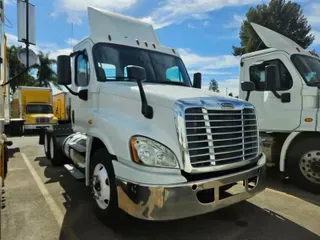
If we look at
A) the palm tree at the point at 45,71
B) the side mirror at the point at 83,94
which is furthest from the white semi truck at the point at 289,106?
the palm tree at the point at 45,71

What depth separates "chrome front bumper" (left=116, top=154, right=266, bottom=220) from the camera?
274 cm

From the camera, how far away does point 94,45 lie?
4238mm

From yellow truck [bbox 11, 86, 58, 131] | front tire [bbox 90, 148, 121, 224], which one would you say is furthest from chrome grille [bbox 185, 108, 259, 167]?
yellow truck [bbox 11, 86, 58, 131]

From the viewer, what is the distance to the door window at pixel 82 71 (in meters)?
4.39

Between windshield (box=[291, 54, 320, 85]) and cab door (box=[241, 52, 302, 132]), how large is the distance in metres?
0.12

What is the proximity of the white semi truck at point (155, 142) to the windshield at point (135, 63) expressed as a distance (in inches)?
0.6

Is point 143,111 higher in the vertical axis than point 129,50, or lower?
lower

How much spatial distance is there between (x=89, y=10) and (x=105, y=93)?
1641mm

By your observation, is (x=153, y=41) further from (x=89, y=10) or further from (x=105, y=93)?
(x=105, y=93)

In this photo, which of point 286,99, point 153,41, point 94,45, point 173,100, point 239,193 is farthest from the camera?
point 286,99

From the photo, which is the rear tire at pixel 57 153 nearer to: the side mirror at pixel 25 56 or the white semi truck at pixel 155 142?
the white semi truck at pixel 155 142

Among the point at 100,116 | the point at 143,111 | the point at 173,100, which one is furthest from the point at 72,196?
the point at 173,100

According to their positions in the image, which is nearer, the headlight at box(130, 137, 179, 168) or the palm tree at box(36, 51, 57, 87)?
the headlight at box(130, 137, 179, 168)

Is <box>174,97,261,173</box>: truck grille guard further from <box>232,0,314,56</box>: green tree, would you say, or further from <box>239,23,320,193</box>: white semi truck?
<box>232,0,314,56</box>: green tree
